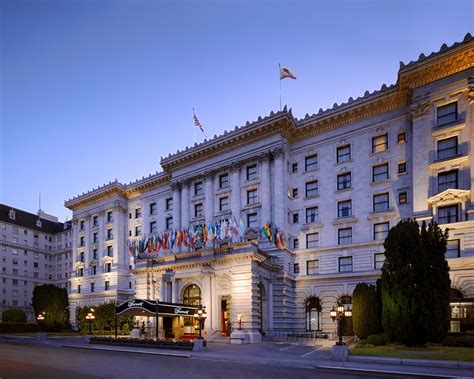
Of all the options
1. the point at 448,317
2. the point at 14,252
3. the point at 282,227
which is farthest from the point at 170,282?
the point at 14,252

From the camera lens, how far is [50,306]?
61031mm

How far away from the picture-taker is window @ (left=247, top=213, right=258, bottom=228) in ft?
155

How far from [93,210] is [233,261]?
4336 cm

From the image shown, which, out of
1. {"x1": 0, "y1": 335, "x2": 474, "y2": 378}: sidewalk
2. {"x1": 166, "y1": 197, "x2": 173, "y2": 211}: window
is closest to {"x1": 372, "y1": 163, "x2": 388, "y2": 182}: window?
{"x1": 0, "y1": 335, "x2": 474, "y2": 378}: sidewalk

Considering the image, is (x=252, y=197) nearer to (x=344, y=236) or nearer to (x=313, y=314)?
(x=344, y=236)

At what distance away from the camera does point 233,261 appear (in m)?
39.0

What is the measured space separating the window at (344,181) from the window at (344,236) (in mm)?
4976

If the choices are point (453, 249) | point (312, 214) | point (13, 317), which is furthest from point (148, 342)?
point (13, 317)

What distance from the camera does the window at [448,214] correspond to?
3503 centimetres

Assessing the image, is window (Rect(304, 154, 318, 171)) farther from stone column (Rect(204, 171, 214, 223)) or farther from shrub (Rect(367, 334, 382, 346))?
shrub (Rect(367, 334, 382, 346))

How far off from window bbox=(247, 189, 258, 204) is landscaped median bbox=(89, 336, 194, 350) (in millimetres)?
20670

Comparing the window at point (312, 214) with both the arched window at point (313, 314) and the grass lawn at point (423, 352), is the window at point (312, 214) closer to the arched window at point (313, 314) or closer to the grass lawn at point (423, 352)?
the arched window at point (313, 314)

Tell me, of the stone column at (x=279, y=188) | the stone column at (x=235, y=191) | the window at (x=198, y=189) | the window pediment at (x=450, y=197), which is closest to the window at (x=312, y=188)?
the stone column at (x=279, y=188)

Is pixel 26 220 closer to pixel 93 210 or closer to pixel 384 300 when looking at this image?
pixel 93 210
